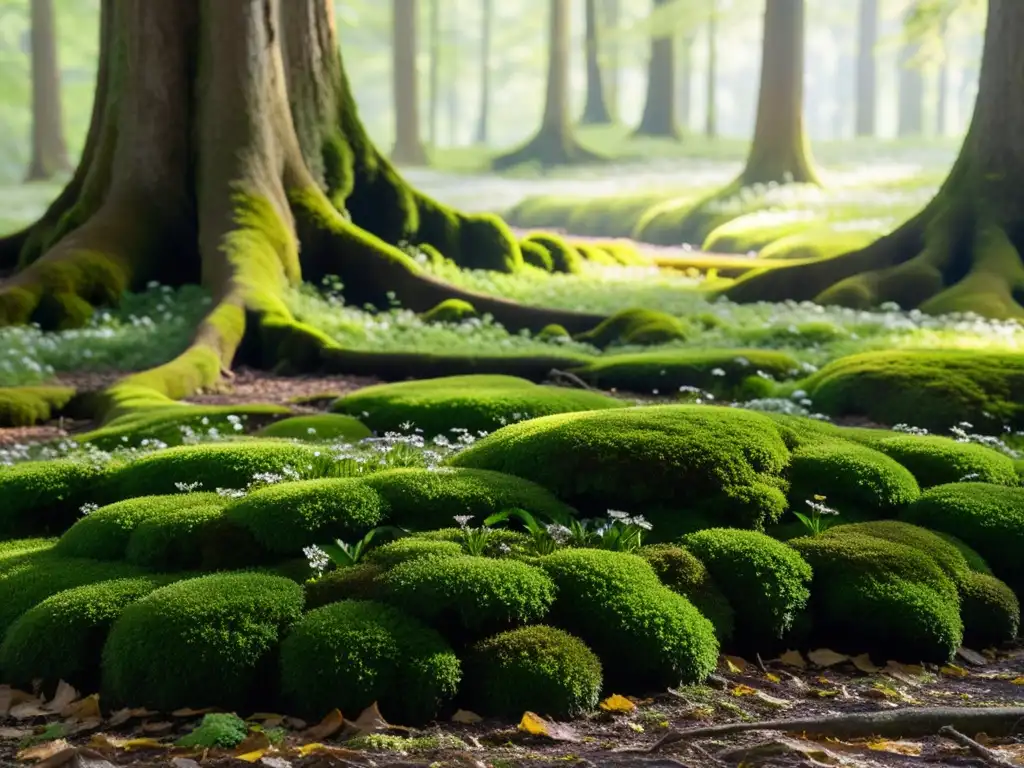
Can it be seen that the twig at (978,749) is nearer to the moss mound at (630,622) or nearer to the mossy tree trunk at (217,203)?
the moss mound at (630,622)

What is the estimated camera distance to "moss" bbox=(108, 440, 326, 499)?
21.5 ft

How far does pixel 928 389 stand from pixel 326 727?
7.07 m

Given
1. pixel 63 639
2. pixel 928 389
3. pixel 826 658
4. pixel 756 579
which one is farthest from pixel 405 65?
pixel 63 639

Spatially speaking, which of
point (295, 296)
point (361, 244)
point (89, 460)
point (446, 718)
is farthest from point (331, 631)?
point (361, 244)

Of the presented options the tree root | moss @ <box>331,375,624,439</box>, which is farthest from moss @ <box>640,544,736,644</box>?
moss @ <box>331,375,624,439</box>

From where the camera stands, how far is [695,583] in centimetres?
544

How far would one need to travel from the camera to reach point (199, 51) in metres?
14.4

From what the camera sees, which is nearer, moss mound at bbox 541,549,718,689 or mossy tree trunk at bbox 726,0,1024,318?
moss mound at bbox 541,549,718,689

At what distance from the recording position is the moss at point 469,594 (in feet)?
15.8

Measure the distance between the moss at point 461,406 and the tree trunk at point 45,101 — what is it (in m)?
29.8

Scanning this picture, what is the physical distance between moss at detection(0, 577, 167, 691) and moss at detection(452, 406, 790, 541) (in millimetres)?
2096

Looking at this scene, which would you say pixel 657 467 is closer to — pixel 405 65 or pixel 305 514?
pixel 305 514

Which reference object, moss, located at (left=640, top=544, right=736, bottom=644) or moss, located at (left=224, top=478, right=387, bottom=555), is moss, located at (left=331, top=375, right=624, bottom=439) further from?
moss, located at (left=640, top=544, right=736, bottom=644)

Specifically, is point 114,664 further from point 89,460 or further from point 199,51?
point 199,51
